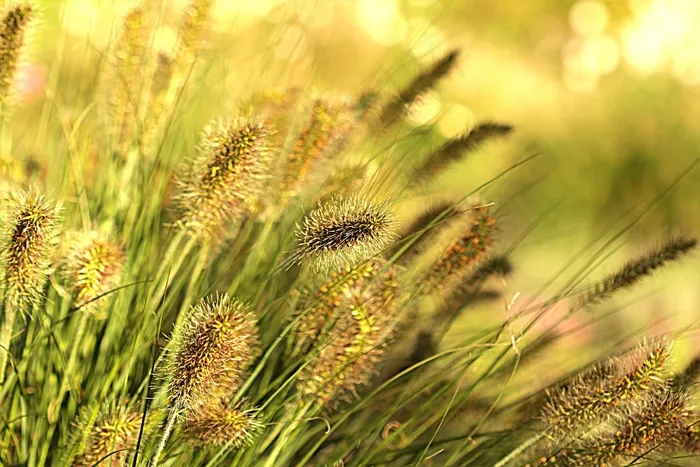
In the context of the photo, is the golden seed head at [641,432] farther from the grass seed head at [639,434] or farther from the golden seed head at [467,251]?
the golden seed head at [467,251]

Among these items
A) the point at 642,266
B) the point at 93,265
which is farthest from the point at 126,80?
the point at 642,266

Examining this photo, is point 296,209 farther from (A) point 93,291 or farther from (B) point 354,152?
(A) point 93,291

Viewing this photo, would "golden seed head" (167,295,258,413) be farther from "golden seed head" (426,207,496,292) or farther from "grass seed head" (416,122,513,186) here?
"grass seed head" (416,122,513,186)

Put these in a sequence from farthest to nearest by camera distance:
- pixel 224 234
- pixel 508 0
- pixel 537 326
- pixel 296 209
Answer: pixel 508 0 → pixel 537 326 → pixel 296 209 → pixel 224 234

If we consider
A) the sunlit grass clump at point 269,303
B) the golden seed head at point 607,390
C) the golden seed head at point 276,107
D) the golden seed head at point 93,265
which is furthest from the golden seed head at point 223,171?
the golden seed head at point 607,390

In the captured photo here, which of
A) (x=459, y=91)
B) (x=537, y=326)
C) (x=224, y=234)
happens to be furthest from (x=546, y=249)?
(x=224, y=234)

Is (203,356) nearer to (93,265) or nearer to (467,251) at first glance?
(93,265)

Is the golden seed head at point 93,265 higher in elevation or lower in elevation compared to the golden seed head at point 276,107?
lower
